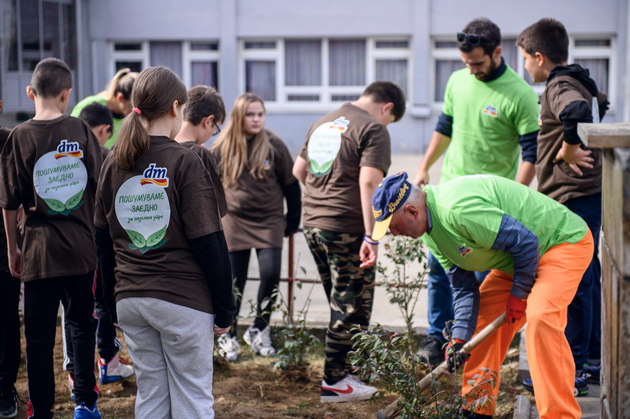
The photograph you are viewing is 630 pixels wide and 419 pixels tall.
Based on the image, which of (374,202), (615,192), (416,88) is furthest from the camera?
(416,88)

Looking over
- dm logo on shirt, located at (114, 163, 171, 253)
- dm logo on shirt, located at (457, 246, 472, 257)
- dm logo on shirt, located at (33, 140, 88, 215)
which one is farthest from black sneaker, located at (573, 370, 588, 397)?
dm logo on shirt, located at (33, 140, 88, 215)

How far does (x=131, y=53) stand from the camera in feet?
71.1

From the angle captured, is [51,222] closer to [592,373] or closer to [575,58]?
[592,373]

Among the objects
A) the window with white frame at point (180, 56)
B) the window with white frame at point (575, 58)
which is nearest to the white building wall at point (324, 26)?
the window with white frame at point (575, 58)

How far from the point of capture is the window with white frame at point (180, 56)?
2144 cm

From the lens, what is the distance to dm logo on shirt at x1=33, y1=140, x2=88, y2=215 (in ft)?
13.5

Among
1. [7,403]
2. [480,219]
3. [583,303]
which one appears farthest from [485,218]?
[7,403]

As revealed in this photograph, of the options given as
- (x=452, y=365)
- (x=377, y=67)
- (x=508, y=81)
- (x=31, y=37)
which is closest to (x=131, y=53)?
(x=31, y=37)

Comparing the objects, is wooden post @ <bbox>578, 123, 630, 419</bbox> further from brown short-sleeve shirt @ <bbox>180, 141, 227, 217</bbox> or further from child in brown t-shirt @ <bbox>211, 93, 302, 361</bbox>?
child in brown t-shirt @ <bbox>211, 93, 302, 361</bbox>

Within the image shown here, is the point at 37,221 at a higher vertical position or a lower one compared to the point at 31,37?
lower

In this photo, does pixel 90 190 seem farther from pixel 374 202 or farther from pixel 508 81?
pixel 508 81

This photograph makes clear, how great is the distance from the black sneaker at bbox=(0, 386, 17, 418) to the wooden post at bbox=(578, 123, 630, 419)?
10.5ft

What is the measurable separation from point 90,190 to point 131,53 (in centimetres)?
1820

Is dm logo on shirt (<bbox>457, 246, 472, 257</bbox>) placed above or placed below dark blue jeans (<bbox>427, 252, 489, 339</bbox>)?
above
